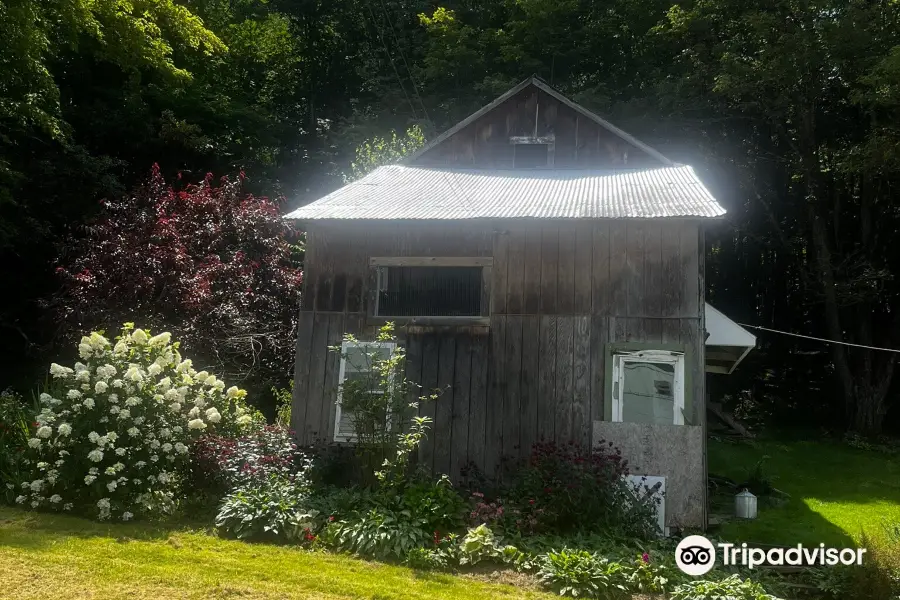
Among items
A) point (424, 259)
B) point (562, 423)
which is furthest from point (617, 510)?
point (424, 259)

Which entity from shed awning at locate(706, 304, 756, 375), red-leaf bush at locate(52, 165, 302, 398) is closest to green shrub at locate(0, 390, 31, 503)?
red-leaf bush at locate(52, 165, 302, 398)

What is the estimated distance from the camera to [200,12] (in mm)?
23234

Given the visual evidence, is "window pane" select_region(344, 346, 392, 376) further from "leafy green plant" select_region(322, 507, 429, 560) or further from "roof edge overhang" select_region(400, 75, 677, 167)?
"roof edge overhang" select_region(400, 75, 677, 167)

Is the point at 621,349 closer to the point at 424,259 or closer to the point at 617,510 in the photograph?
the point at 617,510

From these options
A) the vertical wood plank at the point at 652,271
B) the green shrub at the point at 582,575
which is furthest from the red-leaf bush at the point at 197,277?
the green shrub at the point at 582,575

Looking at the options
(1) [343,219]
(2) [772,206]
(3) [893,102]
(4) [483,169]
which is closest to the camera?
(1) [343,219]

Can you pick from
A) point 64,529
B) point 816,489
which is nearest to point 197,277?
point 64,529

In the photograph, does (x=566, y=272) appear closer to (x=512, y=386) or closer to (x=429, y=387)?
(x=512, y=386)

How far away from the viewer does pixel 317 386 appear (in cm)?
985

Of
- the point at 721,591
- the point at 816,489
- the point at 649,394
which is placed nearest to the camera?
the point at 721,591

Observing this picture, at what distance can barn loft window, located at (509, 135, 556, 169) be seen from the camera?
46.1ft

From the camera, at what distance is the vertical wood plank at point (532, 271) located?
377 inches

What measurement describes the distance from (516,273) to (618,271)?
1298 millimetres

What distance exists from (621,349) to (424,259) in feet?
9.22
